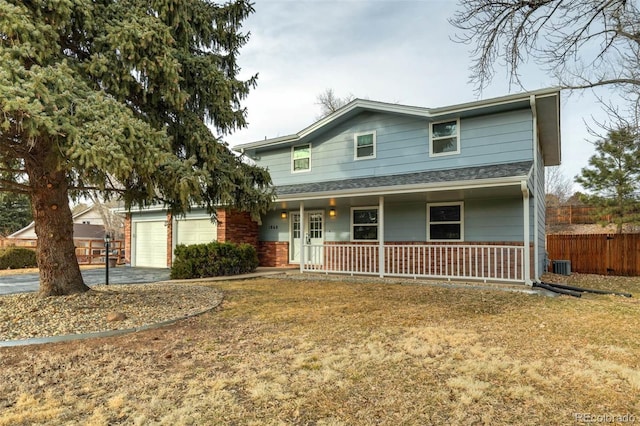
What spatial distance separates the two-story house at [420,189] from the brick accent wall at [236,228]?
740 mm

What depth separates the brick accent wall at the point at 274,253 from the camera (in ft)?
46.8

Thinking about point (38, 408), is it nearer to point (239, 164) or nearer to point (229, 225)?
point (239, 164)

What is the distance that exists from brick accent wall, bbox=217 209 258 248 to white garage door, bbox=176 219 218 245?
66cm

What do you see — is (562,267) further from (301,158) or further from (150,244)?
(150,244)

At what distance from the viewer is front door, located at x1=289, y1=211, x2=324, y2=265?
43.8 feet

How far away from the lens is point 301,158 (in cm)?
1409

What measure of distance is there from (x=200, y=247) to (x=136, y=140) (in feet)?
23.1

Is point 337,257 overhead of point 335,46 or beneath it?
beneath

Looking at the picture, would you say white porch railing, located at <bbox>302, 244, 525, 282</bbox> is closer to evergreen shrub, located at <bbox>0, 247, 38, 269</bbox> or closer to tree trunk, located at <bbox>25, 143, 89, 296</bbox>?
tree trunk, located at <bbox>25, 143, 89, 296</bbox>

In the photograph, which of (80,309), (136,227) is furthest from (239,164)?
(136,227)

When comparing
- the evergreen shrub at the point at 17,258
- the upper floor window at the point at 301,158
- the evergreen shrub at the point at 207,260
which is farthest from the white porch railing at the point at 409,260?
the evergreen shrub at the point at 17,258

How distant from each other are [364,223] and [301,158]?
11.9ft

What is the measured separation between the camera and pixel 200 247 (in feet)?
37.8

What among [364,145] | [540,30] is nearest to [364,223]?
[364,145]
